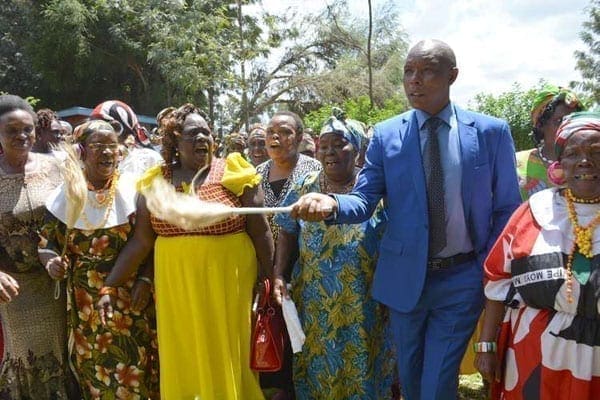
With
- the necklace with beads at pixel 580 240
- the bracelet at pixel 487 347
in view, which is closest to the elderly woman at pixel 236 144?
the bracelet at pixel 487 347

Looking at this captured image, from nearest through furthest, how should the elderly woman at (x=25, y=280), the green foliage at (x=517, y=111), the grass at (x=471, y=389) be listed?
the elderly woman at (x=25, y=280) < the grass at (x=471, y=389) < the green foliage at (x=517, y=111)

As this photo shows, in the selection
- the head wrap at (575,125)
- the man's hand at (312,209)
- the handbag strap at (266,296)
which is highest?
the head wrap at (575,125)

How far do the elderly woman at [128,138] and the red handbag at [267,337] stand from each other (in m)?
1.43

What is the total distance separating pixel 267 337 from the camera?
12.4 ft

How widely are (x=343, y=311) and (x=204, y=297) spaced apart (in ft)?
2.78

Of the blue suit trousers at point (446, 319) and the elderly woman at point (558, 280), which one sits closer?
the elderly woman at point (558, 280)

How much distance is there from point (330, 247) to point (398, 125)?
88 cm

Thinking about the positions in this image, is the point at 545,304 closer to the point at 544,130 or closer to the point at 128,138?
the point at 544,130

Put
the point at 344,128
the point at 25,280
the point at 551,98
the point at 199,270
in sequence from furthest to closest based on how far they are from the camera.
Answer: the point at 551,98
the point at 25,280
the point at 344,128
the point at 199,270

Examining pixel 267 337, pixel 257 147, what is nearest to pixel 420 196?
pixel 267 337

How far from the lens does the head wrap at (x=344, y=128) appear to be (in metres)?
3.85

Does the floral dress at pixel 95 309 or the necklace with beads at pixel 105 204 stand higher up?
the necklace with beads at pixel 105 204

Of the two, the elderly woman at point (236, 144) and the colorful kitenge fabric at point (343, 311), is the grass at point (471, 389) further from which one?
the elderly woman at point (236, 144)

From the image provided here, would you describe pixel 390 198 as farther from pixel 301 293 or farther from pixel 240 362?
pixel 240 362
